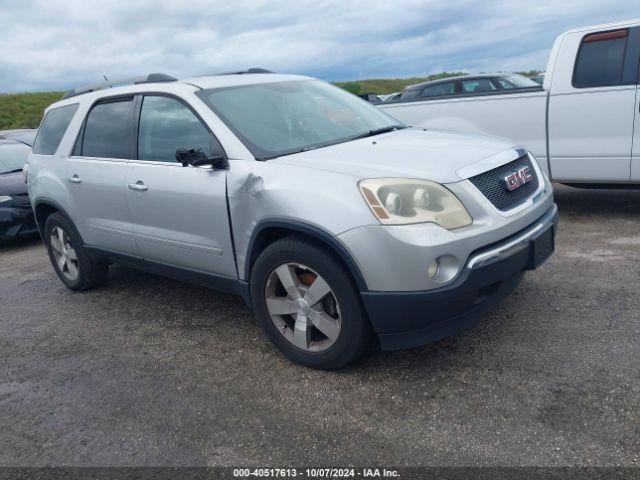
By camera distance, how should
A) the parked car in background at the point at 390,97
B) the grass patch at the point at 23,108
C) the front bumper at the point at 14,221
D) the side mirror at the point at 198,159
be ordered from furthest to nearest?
the grass patch at the point at 23,108 < the parked car in background at the point at 390,97 < the front bumper at the point at 14,221 < the side mirror at the point at 198,159

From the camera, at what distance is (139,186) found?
409cm

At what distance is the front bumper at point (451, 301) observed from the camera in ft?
9.53

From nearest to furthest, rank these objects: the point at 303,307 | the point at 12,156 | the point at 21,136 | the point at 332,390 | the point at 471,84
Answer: the point at 332,390 < the point at 303,307 < the point at 12,156 < the point at 21,136 < the point at 471,84

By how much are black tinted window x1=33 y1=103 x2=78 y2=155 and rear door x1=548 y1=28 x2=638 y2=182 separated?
4740mm

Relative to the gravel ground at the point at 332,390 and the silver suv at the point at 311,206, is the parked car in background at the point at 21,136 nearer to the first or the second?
the silver suv at the point at 311,206

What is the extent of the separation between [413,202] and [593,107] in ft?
12.6

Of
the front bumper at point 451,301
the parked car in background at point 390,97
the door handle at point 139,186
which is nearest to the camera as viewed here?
the front bumper at point 451,301

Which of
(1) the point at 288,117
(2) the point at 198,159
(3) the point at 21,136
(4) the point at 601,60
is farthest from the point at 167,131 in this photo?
(3) the point at 21,136

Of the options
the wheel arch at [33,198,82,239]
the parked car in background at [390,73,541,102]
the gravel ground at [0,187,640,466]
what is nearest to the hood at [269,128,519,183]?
the gravel ground at [0,187,640,466]

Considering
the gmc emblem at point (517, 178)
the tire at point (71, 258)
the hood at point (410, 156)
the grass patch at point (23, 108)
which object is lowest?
the tire at point (71, 258)

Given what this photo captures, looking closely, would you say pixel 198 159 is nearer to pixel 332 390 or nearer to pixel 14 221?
pixel 332 390

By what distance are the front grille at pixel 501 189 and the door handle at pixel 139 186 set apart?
223cm

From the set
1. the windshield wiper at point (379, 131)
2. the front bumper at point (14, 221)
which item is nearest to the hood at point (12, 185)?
the front bumper at point (14, 221)

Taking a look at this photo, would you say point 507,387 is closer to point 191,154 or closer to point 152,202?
point 191,154
